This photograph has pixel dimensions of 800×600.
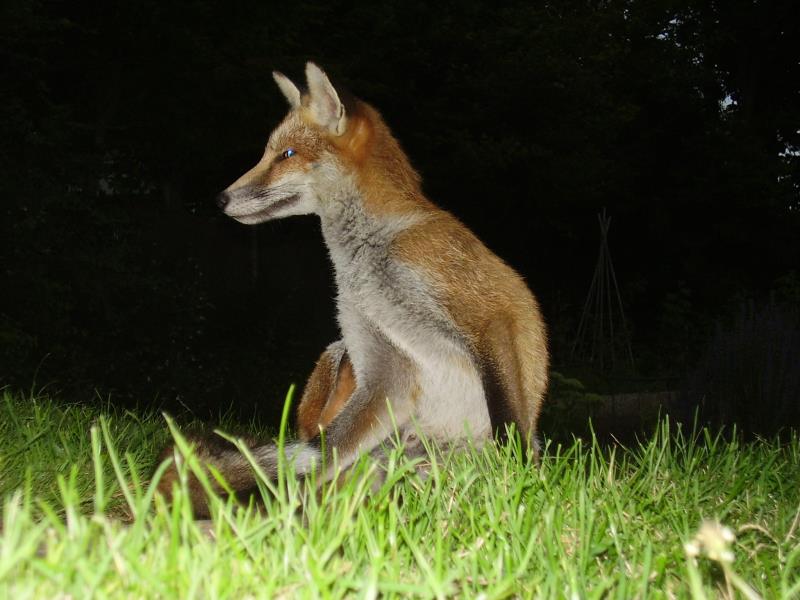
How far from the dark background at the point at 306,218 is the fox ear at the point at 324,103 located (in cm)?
422

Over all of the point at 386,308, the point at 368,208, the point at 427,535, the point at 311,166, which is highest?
the point at 311,166

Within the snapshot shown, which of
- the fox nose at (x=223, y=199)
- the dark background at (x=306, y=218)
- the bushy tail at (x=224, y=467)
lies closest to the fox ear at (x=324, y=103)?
the fox nose at (x=223, y=199)

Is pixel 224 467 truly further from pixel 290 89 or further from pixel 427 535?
pixel 290 89

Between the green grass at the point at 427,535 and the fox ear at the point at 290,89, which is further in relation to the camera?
the fox ear at the point at 290,89

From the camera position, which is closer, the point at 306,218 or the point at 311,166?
the point at 311,166

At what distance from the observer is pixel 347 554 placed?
176 cm

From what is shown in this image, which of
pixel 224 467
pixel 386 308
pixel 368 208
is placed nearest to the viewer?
pixel 224 467

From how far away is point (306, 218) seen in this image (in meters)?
12.0

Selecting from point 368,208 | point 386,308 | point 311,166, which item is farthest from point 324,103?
point 386,308

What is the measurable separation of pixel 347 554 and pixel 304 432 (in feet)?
4.41

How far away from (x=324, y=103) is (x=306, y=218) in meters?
9.19

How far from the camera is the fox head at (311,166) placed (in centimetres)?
284

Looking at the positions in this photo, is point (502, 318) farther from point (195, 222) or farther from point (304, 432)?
point (195, 222)

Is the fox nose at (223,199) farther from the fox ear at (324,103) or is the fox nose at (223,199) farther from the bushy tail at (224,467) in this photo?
the bushy tail at (224,467)
